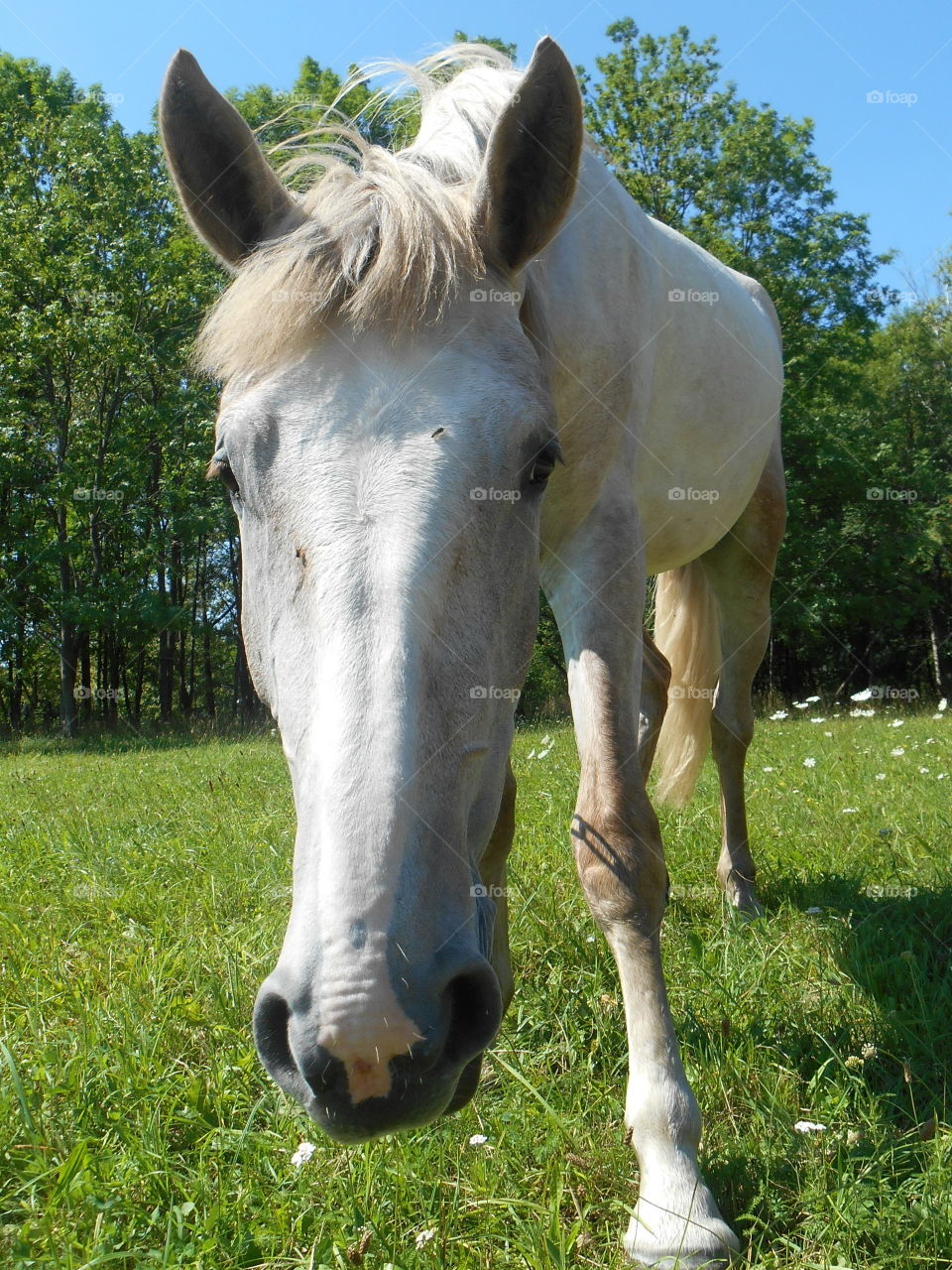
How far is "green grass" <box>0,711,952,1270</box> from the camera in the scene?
1.68m

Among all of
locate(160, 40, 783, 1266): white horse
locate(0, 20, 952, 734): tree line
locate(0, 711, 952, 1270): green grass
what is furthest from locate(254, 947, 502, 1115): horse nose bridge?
locate(0, 20, 952, 734): tree line

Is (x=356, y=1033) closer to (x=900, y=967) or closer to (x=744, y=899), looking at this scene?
(x=900, y=967)

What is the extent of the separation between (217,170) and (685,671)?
11.2ft

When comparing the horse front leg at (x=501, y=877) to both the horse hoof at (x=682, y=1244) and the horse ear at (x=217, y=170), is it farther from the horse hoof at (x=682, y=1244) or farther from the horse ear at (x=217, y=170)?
the horse ear at (x=217, y=170)

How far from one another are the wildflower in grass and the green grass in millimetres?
35

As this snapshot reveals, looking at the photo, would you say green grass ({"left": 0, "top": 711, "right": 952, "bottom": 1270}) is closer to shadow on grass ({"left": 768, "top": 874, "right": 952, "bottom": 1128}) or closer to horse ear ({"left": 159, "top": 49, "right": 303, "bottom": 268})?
shadow on grass ({"left": 768, "top": 874, "right": 952, "bottom": 1128})

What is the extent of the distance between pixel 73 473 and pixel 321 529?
17818 millimetres

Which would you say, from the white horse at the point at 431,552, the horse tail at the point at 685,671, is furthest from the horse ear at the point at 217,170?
the horse tail at the point at 685,671

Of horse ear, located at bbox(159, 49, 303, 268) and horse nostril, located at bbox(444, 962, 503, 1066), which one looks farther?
horse ear, located at bbox(159, 49, 303, 268)

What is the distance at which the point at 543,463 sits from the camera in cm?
191

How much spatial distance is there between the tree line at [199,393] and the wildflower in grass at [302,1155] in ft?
51.2

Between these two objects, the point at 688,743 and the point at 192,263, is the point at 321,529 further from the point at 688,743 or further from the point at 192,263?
the point at 192,263

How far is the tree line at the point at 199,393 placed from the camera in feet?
58.4

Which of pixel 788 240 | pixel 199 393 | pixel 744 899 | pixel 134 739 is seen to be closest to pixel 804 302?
pixel 788 240
